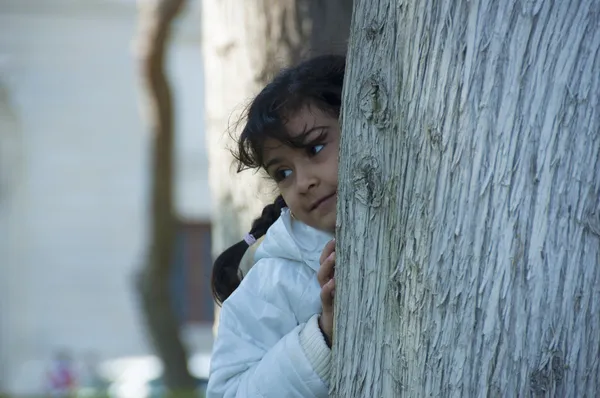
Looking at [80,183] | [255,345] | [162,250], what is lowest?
[80,183]

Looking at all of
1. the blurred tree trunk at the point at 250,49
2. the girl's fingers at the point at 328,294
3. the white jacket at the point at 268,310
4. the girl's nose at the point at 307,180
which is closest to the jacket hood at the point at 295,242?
the white jacket at the point at 268,310

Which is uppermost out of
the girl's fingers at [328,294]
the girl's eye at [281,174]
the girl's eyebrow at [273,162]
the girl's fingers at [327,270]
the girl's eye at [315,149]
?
the girl's eye at [315,149]

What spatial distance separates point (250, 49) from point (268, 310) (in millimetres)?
1876

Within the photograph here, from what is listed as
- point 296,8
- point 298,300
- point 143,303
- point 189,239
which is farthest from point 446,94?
point 189,239

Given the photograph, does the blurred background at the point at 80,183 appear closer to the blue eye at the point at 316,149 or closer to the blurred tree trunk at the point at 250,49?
the blurred tree trunk at the point at 250,49

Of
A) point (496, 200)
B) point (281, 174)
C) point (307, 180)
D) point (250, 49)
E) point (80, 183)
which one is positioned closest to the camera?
point (496, 200)

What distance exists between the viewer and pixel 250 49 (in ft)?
12.3

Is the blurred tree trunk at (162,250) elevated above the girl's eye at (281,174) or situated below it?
below

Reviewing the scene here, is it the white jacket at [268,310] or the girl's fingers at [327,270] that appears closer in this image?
the girl's fingers at [327,270]

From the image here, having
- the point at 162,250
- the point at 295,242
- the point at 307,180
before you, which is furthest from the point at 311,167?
the point at 162,250

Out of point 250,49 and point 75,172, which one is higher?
point 250,49

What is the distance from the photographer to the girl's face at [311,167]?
2.02m

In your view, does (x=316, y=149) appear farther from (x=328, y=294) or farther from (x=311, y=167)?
(x=328, y=294)

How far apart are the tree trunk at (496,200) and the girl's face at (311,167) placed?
54 centimetres
